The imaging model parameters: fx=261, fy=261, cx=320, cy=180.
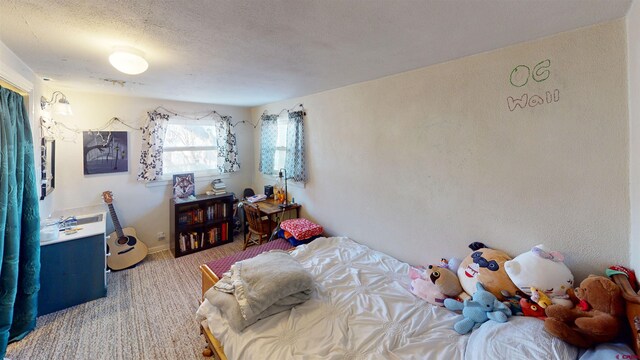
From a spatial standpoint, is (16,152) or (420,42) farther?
(16,152)

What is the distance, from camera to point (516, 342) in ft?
4.05

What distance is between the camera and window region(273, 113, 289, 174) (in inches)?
151

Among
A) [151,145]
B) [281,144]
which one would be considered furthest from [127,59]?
[281,144]

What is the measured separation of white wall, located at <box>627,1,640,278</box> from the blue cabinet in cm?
396

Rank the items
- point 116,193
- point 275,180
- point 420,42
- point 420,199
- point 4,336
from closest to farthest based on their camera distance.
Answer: point 420,42 → point 4,336 → point 420,199 → point 116,193 → point 275,180

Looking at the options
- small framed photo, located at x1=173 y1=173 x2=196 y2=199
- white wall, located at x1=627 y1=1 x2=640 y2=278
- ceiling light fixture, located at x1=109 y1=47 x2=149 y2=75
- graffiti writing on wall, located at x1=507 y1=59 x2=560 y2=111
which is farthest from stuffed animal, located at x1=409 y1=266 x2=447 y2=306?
small framed photo, located at x1=173 y1=173 x2=196 y2=199

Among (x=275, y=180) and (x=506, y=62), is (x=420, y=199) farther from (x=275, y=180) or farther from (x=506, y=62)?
(x=275, y=180)

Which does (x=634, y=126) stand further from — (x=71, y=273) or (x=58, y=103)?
(x=58, y=103)

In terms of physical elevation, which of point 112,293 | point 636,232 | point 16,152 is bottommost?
point 112,293

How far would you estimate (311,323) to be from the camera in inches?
61.9

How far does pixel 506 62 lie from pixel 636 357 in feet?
5.17

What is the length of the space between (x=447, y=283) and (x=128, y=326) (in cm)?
259

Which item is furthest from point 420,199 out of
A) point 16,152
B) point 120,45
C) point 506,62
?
point 16,152

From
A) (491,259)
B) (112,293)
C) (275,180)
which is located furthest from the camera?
(275,180)
